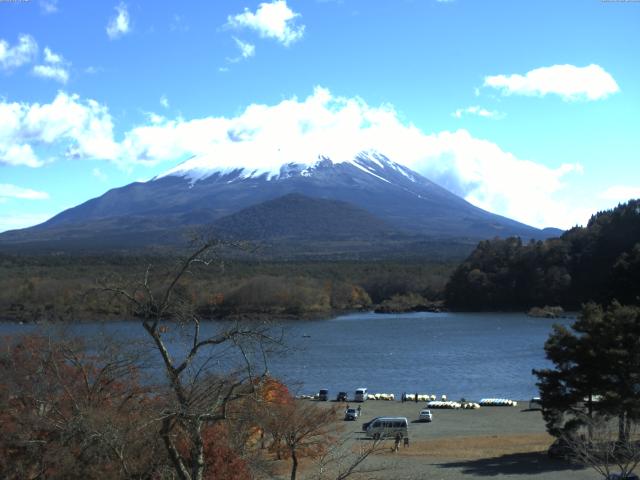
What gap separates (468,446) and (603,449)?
18.9ft

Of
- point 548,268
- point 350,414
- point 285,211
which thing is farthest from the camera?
point 285,211

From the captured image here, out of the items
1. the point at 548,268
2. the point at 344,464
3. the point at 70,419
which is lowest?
the point at 344,464

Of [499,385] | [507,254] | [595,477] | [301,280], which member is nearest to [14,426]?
[595,477]

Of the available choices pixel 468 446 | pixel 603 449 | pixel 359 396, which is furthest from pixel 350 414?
pixel 603 449

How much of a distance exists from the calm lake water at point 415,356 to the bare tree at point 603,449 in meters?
6.60

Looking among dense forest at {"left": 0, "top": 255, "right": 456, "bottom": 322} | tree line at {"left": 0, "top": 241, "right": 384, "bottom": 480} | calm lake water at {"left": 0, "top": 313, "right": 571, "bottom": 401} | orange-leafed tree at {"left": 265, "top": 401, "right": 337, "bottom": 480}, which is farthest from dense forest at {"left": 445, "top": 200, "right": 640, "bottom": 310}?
tree line at {"left": 0, "top": 241, "right": 384, "bottom": 480}

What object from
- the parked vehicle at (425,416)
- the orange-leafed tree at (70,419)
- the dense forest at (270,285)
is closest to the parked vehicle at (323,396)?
the parked vehicle at (425,416)

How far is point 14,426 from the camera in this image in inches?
286

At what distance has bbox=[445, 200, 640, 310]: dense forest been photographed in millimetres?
51656

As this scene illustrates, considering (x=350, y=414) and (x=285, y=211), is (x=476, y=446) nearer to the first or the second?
(x=350, y=414)

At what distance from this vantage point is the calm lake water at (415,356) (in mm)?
24719

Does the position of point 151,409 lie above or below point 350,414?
above

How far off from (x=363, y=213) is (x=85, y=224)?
143 feet

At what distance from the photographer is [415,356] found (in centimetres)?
3206
